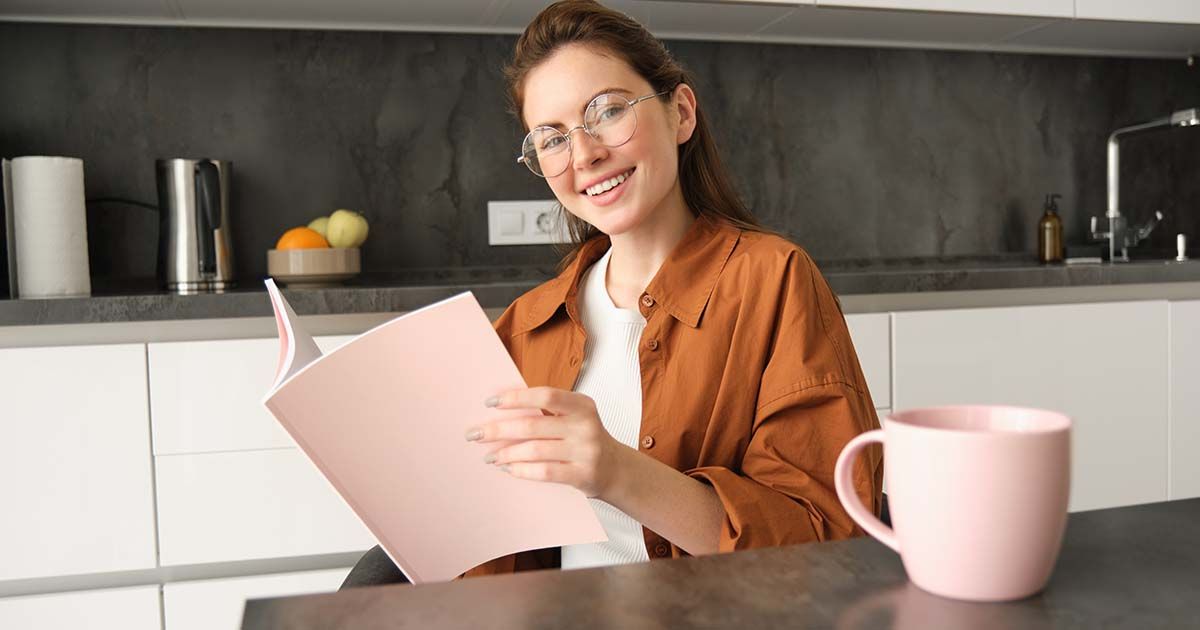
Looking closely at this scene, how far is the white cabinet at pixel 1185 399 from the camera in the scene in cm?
234

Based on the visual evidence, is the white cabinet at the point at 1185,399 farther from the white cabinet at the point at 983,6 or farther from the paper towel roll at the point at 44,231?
the paper towel roll at the point at 44,231

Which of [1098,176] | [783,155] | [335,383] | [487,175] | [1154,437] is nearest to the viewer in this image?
[335,383]

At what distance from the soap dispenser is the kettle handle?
6.78 ft

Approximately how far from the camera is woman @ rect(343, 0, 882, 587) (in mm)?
970

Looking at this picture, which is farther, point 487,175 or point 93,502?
point 487,175

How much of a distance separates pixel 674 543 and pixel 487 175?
1685 millimetres

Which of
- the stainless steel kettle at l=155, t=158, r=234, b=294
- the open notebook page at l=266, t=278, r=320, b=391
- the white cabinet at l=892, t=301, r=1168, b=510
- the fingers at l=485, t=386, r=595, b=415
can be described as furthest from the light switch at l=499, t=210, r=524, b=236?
the fingers at l=485, t=386, r=595, b=415

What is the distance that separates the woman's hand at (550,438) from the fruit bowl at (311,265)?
1464 millimetres

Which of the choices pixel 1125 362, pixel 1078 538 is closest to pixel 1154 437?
pixel 1125 362

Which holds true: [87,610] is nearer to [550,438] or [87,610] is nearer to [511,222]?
[511,222]

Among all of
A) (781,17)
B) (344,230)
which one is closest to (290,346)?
(344,230)

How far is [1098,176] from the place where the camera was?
9.78ft

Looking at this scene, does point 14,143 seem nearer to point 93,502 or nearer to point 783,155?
point 93,502

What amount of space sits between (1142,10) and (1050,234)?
59 centimetres
